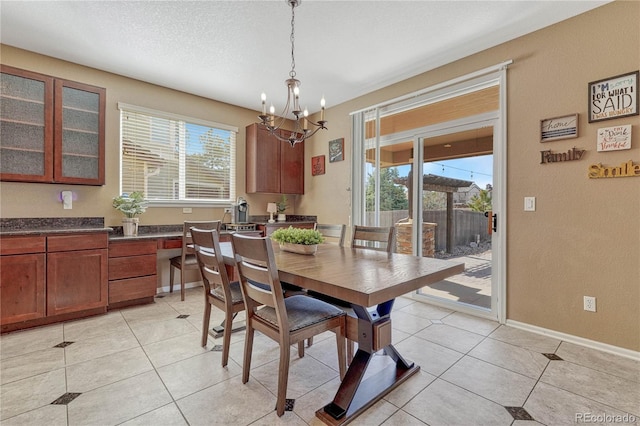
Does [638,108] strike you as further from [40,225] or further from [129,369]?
[40,225]

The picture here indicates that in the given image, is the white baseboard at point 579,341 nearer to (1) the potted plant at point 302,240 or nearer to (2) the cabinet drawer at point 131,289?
(1) the potted plant at point 302,240

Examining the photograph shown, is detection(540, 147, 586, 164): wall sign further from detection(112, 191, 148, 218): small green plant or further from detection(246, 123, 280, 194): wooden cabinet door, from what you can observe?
detection(112, 191, 148, 218): small green plant

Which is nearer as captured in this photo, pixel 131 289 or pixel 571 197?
pixel 571 197

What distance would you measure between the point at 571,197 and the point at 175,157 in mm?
4590

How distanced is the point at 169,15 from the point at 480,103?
10.3ft

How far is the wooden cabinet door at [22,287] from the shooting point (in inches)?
103

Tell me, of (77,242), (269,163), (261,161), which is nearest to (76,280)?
(77,242)

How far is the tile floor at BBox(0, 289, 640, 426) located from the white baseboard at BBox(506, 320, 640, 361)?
0.08m

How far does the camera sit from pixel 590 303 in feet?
7.99

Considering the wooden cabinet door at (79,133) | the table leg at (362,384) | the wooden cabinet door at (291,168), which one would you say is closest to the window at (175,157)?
the wooden cabinet door at (79,133)

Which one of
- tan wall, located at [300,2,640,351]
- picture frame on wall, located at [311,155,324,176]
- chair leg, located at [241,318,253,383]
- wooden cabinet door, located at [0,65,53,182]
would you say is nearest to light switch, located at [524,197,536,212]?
tan wall, located at [300,2,640,351]

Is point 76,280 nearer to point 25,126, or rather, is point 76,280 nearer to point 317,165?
point 25,126

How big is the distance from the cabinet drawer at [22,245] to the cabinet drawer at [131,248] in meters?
0.56

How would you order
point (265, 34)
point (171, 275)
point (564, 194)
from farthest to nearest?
point (171, 275), point (265, 34), point (564, 194)
